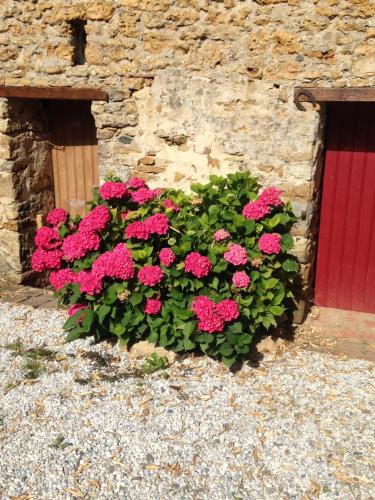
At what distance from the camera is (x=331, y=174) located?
4516mm

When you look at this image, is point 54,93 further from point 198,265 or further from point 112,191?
point 198,265

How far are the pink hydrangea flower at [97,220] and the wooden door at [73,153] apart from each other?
→ 63.3 inches

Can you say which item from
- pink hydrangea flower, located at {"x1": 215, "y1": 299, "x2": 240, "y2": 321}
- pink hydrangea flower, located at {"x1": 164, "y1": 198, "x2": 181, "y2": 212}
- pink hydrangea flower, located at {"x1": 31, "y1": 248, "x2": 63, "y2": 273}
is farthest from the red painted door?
pink hydrangea flower, located at {"x1": 31, "y1": 248, "x2": 63, "y2": 273}

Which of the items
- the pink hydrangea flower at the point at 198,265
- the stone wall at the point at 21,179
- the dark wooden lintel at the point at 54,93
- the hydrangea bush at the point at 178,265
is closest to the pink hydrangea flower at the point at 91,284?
the hydrangea bush at the point at 178,265

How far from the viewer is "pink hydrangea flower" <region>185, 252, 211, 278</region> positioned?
3600 mm

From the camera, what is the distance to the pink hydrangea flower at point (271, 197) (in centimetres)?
401

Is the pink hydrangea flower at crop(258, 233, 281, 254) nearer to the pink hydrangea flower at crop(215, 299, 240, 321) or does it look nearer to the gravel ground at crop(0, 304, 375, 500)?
the pink hydrangea flower at crop(215, 299, 240, 321)

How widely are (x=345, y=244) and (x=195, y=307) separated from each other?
178 cm

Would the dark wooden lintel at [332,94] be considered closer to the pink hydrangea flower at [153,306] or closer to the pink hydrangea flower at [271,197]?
the pink hydrangea flower at [271,197]

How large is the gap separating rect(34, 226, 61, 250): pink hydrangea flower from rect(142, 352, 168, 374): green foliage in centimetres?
121

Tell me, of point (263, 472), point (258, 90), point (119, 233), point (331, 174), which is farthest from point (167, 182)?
point (263, 472)

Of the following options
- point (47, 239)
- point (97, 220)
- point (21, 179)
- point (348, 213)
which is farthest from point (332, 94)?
point (21, 179)

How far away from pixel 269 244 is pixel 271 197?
16.3 inches

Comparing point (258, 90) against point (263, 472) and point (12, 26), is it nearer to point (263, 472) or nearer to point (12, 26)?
point (12, 26)
